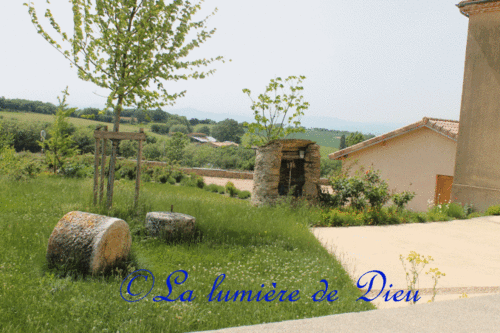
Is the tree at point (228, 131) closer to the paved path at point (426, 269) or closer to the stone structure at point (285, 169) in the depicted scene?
the stone structure at point (285, 169)

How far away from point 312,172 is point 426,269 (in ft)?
18.2

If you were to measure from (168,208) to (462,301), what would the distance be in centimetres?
632

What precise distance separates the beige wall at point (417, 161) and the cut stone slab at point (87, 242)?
1158 centimetres

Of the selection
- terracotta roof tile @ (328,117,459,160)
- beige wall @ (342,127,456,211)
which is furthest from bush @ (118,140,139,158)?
beige wall @ (342,127,456,211)

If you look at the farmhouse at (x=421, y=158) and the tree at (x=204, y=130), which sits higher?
the tree at (x=204, y=130)

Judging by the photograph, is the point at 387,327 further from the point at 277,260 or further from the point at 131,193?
the point at 131,193

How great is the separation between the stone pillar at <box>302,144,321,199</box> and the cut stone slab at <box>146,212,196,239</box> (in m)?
5.43

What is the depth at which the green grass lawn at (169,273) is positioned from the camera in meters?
3.30

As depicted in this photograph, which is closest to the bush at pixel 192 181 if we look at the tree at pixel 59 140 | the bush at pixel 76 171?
the bush at pixel 76 171

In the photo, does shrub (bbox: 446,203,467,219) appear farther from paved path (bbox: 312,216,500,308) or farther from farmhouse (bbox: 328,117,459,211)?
farmhouse (bbox: 328,117,459,211)

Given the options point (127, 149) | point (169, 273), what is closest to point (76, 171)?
point (169, 273)

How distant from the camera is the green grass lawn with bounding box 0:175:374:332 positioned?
3303mm

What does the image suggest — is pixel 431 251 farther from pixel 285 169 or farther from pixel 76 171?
pixel 76 171

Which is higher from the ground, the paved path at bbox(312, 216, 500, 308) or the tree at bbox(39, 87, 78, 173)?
the tree at bbox(39, 87, 78, 173)
